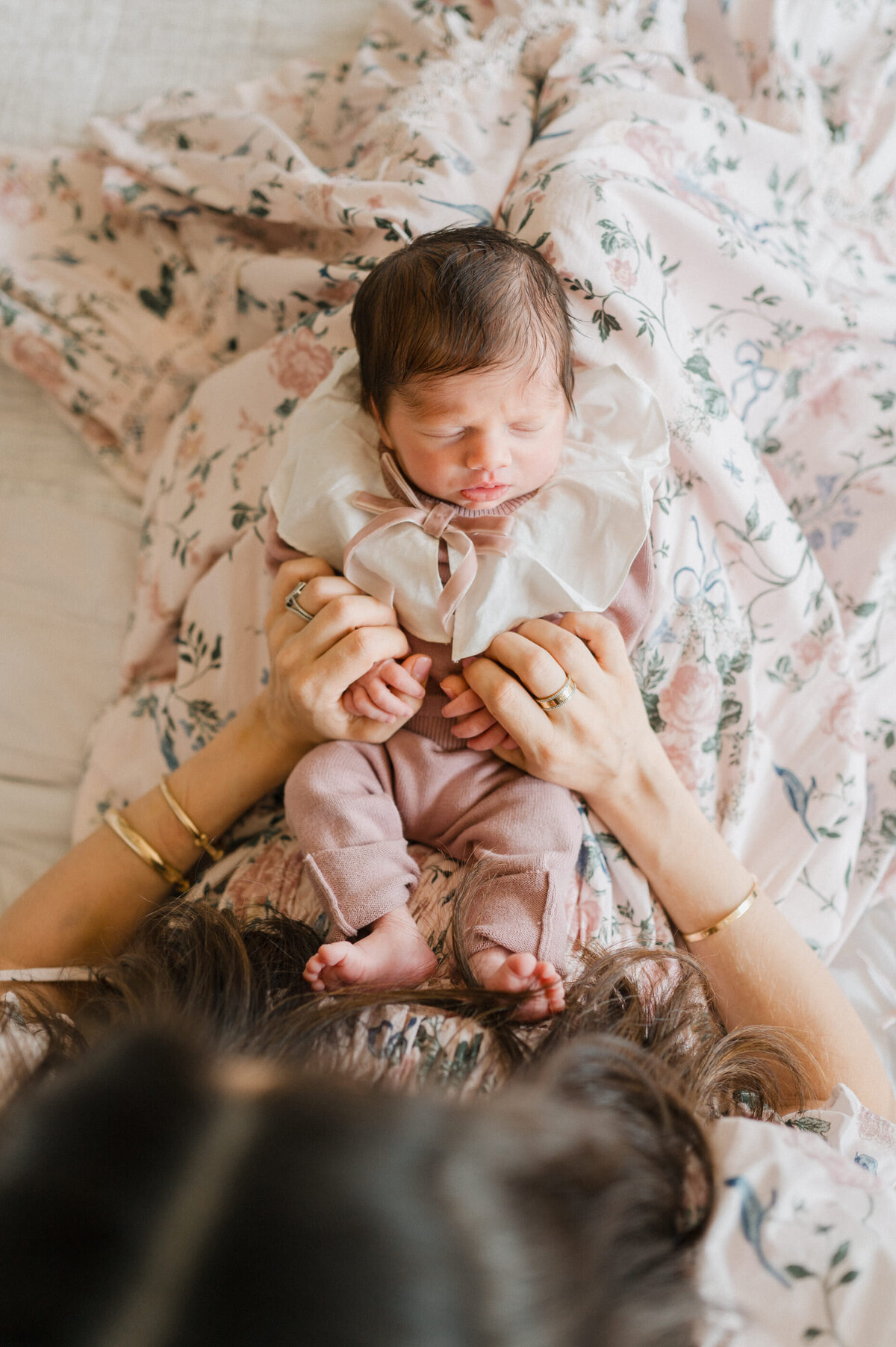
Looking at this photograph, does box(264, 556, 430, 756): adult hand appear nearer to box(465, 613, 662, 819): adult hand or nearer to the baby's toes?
box(465, 613, 662, 819): adult hand

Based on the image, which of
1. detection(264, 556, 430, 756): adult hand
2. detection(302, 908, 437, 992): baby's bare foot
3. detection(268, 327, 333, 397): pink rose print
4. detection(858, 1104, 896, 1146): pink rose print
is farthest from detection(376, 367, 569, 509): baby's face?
detection(858, 1104, 896, 1146): pink rose print

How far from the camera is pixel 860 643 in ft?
3.72

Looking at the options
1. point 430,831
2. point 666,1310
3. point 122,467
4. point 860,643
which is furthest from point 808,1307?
point 122,467

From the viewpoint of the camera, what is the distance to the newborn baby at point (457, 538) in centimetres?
81

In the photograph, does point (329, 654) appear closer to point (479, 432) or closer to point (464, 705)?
point (464, 705)

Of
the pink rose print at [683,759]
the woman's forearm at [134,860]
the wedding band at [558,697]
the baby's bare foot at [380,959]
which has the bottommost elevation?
the woman's forearm at [134,860]

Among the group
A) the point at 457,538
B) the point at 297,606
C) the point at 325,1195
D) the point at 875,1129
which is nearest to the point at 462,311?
the point at 457,538

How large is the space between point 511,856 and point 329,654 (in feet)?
0.90

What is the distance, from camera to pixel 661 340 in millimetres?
968

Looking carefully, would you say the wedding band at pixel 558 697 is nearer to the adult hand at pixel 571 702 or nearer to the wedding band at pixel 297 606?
the adult hand at pixel 571 702

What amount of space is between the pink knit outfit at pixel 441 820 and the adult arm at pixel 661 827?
43 mm

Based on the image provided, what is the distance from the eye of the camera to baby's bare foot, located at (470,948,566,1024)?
709 millimetres

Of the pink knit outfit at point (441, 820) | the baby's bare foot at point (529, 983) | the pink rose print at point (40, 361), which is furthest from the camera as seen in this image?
the pink rose print at point (40, 361)

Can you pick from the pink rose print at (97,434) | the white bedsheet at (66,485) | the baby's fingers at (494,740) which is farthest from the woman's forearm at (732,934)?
the pink rose print at (97,434)
